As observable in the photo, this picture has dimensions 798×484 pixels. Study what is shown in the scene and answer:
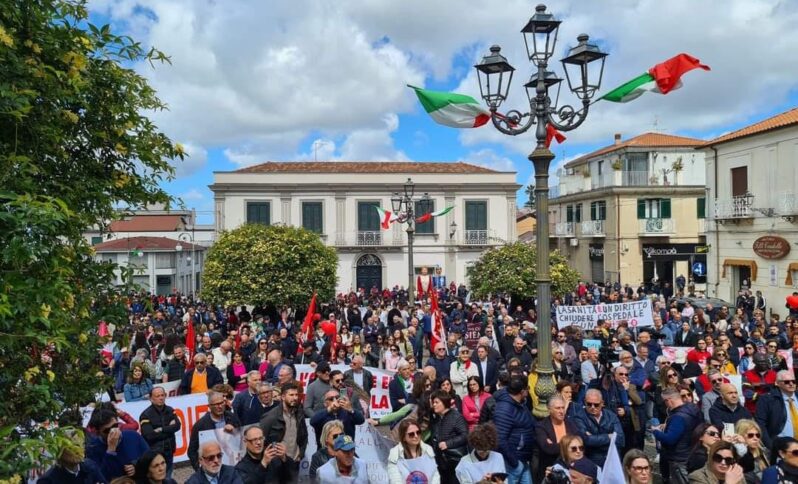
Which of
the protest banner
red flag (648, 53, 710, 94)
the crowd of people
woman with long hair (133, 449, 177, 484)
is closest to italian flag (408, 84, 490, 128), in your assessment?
red flag (648, 53, 710, 94)

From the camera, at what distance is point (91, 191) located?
4883mm

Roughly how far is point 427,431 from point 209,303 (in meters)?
19.9

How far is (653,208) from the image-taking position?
37.9 meters

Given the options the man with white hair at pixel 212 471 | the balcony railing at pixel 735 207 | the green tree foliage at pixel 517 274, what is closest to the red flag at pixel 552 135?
the man with white hair at pixel 212 471

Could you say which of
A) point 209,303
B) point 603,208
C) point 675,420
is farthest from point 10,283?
point 603,208

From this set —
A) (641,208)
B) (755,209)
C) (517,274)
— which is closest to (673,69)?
(517,274)

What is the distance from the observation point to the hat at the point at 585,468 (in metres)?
4.99

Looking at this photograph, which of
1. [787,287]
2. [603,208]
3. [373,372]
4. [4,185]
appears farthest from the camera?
[603,208]

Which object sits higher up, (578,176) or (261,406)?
(578,176)

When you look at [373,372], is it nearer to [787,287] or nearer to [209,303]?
[209,303]

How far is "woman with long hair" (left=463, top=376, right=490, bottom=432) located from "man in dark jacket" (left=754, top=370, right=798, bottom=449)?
9.34ft

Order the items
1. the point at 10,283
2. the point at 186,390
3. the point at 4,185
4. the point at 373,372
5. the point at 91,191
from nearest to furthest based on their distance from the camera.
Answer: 1. the point at 10,283
2. the point at 4,185
3. the point at 91,191
4. the point at 186,390
5. the point at 373,372

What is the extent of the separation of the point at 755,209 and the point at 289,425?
23.5 m

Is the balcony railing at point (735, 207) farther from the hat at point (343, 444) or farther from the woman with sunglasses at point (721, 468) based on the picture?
the hat at point (343, 444)
